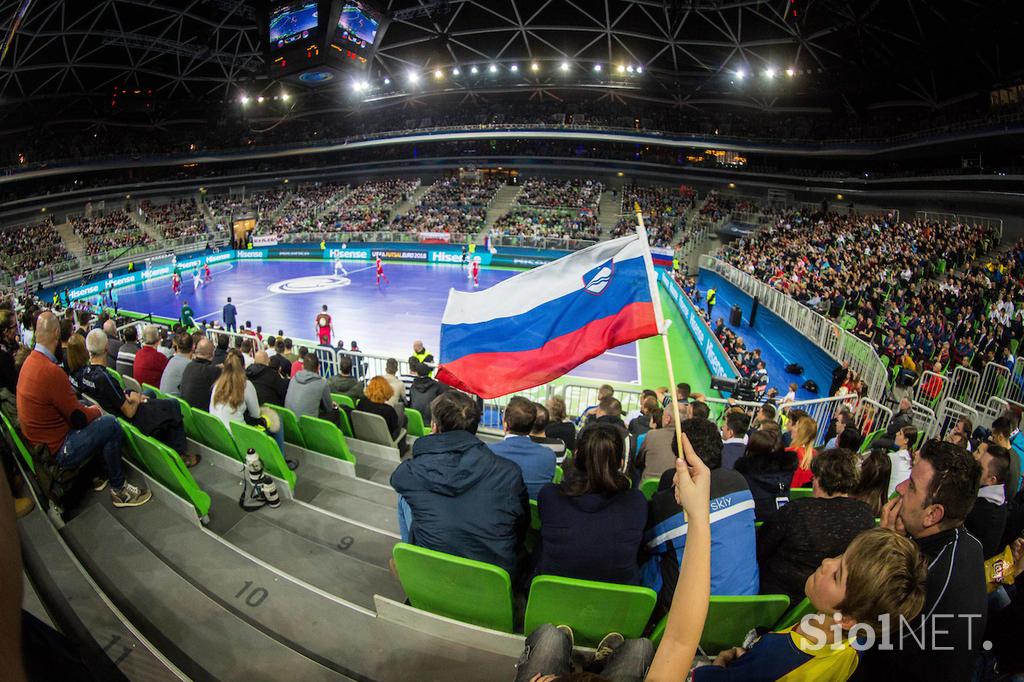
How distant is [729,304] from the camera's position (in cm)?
2434

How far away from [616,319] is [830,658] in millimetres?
2682

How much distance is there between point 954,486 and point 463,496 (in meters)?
2.99

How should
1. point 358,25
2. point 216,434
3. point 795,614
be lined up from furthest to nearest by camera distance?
point 358,25 → point 216,434 → point 795,614

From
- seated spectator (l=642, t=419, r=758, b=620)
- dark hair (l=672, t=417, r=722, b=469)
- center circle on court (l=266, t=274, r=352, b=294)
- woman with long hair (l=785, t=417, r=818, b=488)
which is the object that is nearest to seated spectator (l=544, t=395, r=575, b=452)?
dark hair (l=672, t=417, r=722, b=469)

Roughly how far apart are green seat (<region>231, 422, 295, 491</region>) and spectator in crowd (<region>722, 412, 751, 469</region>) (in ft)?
15.3

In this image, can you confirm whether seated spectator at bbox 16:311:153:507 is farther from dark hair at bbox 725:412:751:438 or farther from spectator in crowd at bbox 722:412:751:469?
dark hair at bbox 725:412:751:438

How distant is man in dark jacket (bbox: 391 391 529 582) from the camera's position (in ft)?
10.4

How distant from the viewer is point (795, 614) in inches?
124

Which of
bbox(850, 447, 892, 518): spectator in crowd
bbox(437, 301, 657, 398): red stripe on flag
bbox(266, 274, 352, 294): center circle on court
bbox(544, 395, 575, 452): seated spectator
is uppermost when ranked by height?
bbox(266, 274, 352, 294): center circle on court

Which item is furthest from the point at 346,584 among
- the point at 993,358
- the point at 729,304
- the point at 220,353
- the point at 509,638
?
the point at 729,304

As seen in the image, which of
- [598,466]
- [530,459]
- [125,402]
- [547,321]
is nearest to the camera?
[598,466]

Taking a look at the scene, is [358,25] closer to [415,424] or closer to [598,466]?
[415,424]

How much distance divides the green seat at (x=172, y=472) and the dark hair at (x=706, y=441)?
4.24 metres

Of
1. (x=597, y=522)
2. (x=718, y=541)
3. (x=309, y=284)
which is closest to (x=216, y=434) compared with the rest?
(x=597, y=522)
